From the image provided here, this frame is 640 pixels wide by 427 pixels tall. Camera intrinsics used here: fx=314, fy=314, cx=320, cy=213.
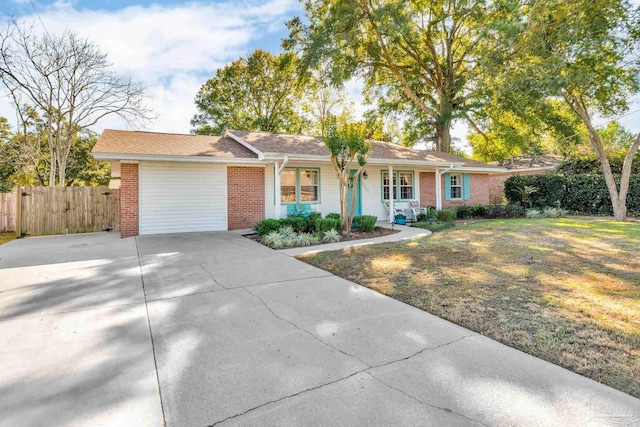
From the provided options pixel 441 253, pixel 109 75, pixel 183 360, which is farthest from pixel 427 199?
pixel 109 75

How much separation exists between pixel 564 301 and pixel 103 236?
460 inches

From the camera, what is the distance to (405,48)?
19375mm

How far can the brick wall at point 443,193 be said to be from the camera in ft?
49.8

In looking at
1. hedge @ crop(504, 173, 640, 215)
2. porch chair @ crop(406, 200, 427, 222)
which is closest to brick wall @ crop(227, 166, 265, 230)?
porch chair @ crop(406, 200, 427, 222)

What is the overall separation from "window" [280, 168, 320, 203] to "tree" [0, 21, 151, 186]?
9.70 m

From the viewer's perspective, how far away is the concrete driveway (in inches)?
80.3

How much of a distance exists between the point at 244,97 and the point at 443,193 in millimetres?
17954

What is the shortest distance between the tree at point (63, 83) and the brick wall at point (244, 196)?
8.75 m

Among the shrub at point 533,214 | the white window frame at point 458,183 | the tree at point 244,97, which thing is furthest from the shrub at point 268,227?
the tree at point 244,97

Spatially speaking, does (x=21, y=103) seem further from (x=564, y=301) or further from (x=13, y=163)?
(x=564, y=301)

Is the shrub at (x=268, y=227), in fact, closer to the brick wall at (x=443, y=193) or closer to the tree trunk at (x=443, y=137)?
the brick wall at (x=443, y=193)

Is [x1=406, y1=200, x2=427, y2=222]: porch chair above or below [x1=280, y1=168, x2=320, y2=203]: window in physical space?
below

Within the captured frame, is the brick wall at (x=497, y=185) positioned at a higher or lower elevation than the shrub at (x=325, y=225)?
higher

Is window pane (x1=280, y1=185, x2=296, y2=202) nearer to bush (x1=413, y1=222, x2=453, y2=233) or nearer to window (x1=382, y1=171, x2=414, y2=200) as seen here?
window (x1=382, y1=171, x2=414, y2=200)
